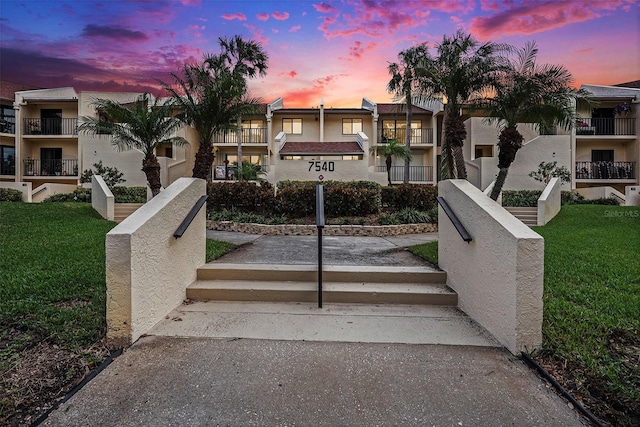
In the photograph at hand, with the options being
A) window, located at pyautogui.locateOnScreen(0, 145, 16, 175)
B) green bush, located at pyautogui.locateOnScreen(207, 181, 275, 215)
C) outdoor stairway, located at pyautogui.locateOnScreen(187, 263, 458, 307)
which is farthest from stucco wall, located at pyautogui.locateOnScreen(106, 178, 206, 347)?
window, located at pyautogui.locateOnScreen(0, 145, 16, 175)

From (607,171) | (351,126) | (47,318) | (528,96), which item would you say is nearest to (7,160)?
(351,126)

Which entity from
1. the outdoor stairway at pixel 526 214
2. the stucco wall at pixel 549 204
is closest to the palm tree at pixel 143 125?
the outdoor stairway at pixel 526 214

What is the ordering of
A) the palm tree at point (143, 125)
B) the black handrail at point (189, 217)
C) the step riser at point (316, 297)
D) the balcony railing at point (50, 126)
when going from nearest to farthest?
the black handrail at point (189, 217), the step riser at point (316, 297), the palm tree at point (143, 125), the balcony railing at point (50, 126)

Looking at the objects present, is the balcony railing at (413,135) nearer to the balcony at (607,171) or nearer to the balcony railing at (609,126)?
the balcony railing at (609,126)

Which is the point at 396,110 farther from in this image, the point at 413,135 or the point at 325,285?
the point at 325,285

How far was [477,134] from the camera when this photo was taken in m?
20.9

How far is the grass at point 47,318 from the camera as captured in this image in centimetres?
246

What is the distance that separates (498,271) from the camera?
327 centimetres

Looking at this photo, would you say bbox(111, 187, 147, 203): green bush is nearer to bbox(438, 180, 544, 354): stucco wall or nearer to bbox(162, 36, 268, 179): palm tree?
bbox(162, 36, 268, 179): palm tree

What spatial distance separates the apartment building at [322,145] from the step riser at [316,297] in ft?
44.5

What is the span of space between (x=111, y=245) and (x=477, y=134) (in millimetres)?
22606

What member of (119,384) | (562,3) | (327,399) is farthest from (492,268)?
(562,3)

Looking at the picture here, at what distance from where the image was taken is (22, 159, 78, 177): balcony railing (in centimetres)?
2227

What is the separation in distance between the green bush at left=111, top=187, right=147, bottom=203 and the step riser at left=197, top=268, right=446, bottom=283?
12028 mm
